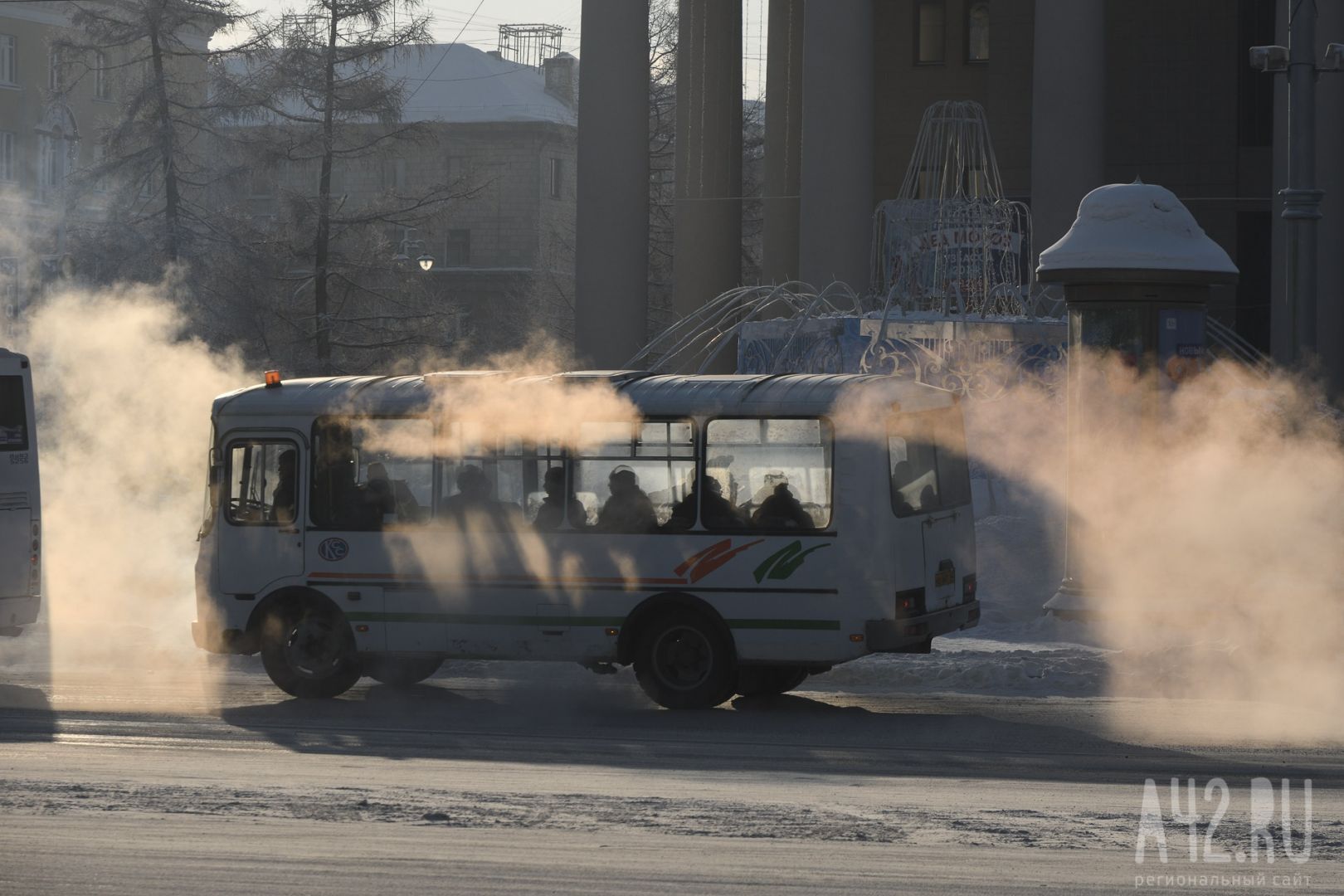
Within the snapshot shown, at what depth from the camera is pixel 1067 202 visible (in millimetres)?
28344

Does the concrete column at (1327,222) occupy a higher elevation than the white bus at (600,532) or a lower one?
higher

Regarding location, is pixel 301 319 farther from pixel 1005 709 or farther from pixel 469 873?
pixel 469 873

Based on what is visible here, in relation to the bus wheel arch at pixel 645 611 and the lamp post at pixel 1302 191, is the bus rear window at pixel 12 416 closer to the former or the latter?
the bus wheel arch at pixel 645 611

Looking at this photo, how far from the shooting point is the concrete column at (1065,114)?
28.4 metres

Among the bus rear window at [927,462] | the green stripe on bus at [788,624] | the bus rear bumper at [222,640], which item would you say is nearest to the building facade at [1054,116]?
the bus rear window at [927,462]

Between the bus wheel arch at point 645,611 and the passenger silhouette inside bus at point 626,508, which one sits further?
the passenger silhouette inside bus at point 626,508

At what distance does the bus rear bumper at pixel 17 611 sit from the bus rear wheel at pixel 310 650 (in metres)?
3.40

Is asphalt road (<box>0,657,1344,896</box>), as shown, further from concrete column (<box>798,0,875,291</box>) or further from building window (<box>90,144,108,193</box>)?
building window (<box>90,144,108,193</box>)

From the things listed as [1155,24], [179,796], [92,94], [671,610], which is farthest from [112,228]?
[92,94]

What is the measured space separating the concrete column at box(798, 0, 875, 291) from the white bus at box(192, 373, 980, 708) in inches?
576

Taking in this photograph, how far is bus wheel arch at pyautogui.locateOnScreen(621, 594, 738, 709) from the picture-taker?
47.1ft

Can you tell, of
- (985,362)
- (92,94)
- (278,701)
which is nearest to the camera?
(278,701)

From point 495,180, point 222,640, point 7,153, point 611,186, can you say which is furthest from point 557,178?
point 222,640

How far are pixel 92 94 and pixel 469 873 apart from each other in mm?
84327
